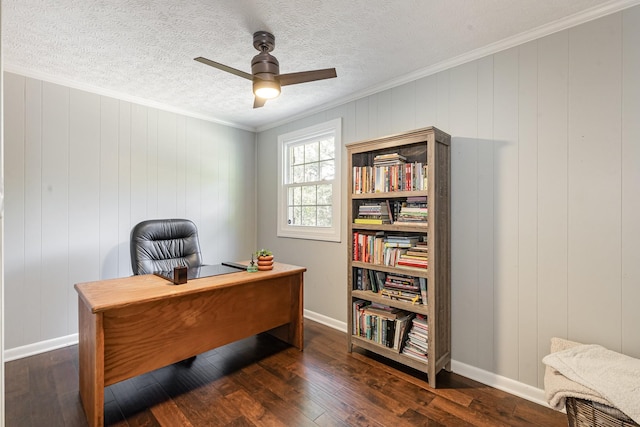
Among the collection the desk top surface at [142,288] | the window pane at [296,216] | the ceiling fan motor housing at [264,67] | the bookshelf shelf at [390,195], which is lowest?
the desk top surface at [142,288]

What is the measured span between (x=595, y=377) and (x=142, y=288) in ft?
8.20

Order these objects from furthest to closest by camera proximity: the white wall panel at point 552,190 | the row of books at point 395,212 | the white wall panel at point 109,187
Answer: the white wall panel at point 109,187 → the row of books at point 395,212 → the white wall panel at point 552,190

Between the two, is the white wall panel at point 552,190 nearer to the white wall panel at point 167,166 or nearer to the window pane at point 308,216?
the window pane at point 308,216

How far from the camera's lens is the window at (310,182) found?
336 centimetres

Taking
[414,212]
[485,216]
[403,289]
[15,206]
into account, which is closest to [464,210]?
[485,216]

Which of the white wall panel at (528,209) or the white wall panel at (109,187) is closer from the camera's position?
the white wall panel at (528,209)

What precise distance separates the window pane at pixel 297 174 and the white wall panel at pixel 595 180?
101 inches

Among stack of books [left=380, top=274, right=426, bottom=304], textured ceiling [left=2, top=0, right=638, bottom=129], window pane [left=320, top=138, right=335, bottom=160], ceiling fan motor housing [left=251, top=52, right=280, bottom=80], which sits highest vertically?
textured ceiling [left=2, top=0, right=638, bottom=129]

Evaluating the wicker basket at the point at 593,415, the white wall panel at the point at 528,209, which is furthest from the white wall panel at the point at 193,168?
the wicker basket at the point at 593,415

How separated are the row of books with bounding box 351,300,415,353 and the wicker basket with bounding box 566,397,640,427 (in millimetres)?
1061

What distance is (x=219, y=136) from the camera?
13.0 ft

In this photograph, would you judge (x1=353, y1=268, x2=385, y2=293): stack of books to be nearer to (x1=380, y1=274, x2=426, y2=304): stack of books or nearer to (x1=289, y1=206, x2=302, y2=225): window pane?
(x1=380, y1=274, x2=426, y2=304): stack of books

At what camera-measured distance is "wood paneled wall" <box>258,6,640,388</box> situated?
5.94 feet

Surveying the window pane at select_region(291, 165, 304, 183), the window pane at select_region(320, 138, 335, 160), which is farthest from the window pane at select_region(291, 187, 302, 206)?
the window pane at select_region(320, 138, 335, 160)
